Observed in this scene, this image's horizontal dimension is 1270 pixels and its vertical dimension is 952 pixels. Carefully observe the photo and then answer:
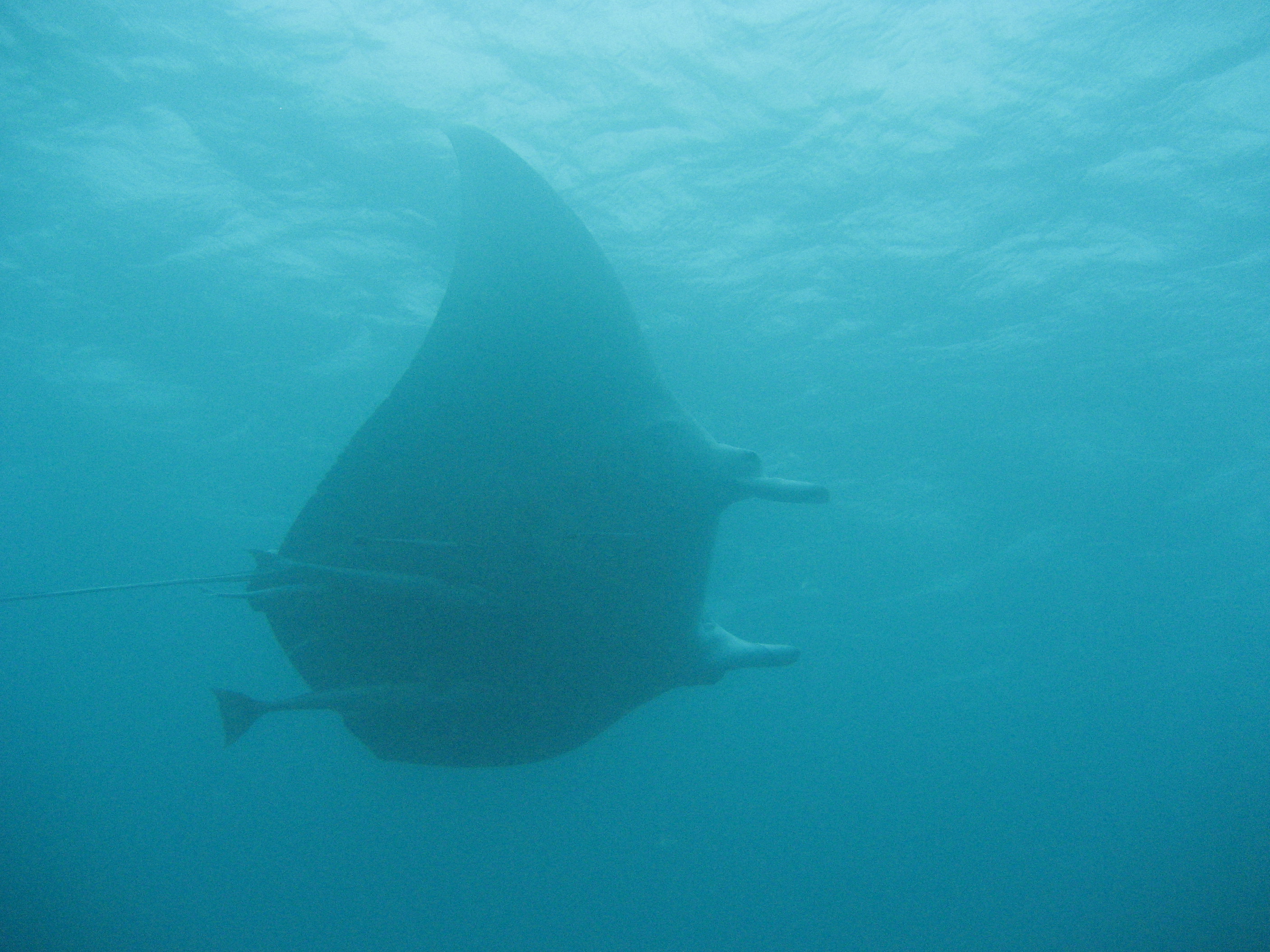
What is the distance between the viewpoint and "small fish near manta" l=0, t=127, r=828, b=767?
13.2ft

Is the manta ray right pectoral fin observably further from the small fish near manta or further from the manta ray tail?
the manta ray tail

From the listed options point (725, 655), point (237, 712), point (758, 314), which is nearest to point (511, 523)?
point (725, 655)

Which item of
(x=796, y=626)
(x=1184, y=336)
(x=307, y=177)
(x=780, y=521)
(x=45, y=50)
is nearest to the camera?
(x=45, y=50)

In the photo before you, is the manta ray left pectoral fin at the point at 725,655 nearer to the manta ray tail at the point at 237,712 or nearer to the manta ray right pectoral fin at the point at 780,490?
the manta ray right pectoral fin at the point at 780,490

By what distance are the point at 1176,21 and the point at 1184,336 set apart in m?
7.13

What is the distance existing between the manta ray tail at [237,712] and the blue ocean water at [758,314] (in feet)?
25.0

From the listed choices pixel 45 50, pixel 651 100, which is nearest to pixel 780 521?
pixel 651 100

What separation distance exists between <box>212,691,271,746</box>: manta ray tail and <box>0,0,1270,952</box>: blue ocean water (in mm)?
7634

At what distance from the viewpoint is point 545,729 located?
14.1ft

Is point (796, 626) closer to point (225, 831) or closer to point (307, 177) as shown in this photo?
point (307, 177)

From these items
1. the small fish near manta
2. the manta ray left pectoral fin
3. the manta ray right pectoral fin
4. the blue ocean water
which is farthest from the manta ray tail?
the blue ocean water

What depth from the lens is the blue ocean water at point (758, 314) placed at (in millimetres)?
9328

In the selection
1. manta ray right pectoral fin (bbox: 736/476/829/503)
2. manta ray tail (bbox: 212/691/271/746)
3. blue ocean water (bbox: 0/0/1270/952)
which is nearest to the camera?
manta ray right pectoral fin (bbox: 736/476/829/503)

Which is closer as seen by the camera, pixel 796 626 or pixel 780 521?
pixel 780 521
